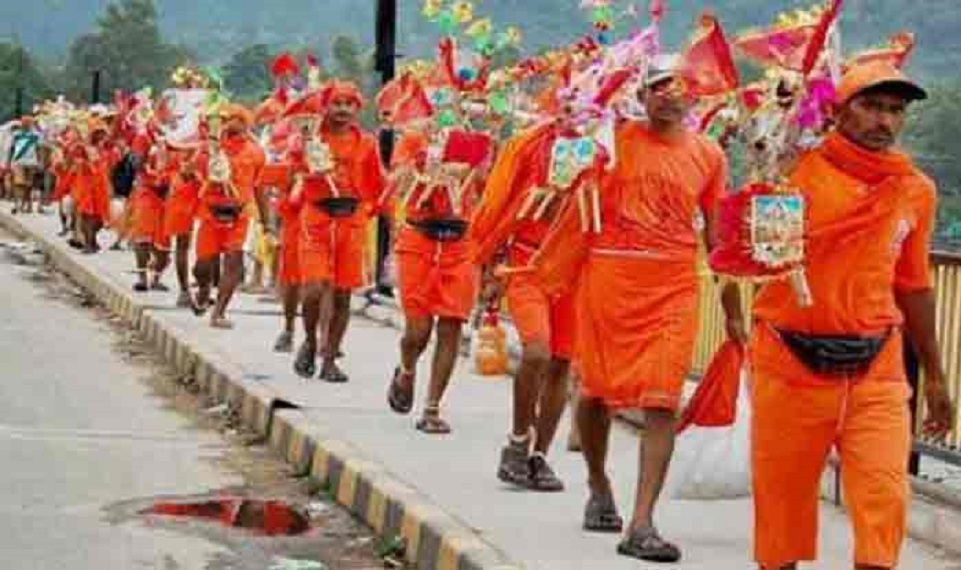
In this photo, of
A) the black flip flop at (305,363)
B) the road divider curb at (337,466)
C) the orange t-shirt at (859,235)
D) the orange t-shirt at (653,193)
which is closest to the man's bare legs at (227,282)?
the road divider curb at (337,466)

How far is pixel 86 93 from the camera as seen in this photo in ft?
226

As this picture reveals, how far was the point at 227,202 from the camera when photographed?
17391 millimetres

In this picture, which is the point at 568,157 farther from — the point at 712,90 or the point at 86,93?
the point at 86,93

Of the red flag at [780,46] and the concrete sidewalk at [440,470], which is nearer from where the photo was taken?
the red flag at [780,46]

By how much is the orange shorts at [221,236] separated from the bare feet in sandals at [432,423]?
20.1ft

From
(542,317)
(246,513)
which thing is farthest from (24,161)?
(542,317)

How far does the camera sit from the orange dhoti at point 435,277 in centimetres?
1154

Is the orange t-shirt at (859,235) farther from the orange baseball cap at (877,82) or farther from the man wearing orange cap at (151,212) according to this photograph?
the man wearing orange cap at (151,212)

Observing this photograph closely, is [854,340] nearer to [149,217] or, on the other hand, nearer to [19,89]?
[149,217]

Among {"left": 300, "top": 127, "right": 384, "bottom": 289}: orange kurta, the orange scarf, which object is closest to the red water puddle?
{"left": 300, "top": 127, "right": 384, "bottom": 289}: orange kurta

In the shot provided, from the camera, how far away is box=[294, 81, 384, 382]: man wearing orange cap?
521 inches

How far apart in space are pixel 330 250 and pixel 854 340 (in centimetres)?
735

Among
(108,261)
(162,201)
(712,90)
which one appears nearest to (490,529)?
(712,90)

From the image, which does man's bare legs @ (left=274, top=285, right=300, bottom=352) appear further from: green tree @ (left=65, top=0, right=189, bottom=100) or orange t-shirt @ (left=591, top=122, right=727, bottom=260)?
green tree @ (left=65, top=0, right=189, bottom=100)
